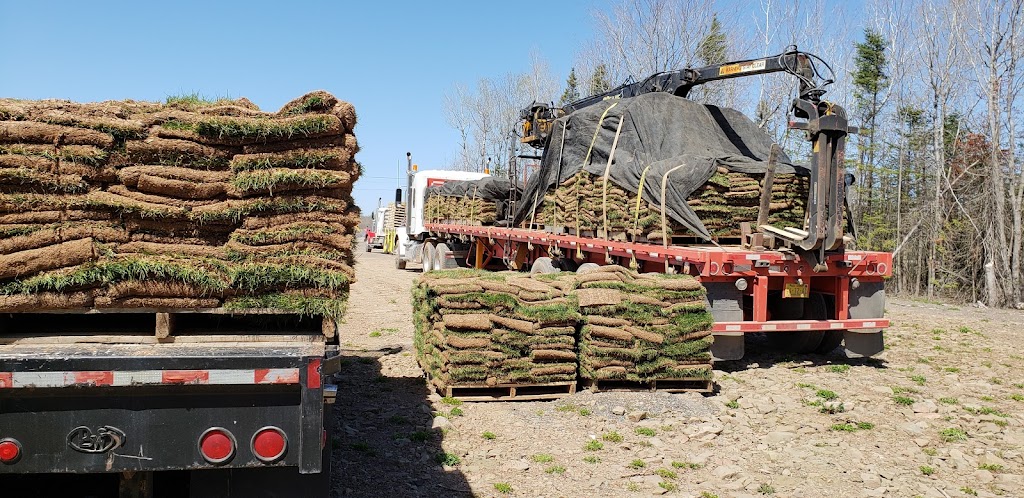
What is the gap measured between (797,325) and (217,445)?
6.85 metres

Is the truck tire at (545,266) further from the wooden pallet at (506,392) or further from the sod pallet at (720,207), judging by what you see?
the wooden pallet at (506,392)

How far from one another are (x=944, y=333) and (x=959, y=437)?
20.4 feet

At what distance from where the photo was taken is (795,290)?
848 cm

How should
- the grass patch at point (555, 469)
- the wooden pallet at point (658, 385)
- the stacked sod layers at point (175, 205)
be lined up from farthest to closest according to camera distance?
the wooden pallet at point (658, 385)
the grass patch at point (555, 469)
the stacked sod layers at point (175, 205)

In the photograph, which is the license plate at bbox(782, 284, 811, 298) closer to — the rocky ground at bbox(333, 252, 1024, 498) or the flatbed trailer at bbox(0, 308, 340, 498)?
the rocky ground at bbox(333, 252, 1024, 498)

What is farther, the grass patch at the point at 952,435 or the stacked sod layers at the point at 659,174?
the stacked sod layers at the point at 659,174

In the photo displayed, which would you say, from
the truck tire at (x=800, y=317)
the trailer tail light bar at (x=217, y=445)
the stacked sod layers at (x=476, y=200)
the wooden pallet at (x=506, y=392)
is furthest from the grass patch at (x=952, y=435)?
the stacked sod layers at (x=476, y=200)

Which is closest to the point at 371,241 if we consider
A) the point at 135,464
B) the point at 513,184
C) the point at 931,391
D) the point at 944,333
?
the point at 513,184

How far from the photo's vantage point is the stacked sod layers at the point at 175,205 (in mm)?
3549

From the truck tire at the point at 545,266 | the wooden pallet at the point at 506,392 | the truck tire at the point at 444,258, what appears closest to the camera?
the wooden pallet at the point at 506,392

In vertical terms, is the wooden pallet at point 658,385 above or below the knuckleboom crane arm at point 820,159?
below

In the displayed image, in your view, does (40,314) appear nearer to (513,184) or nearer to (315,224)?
(315,224)

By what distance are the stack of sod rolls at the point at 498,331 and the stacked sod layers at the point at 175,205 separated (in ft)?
9.88

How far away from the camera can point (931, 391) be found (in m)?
7.88
